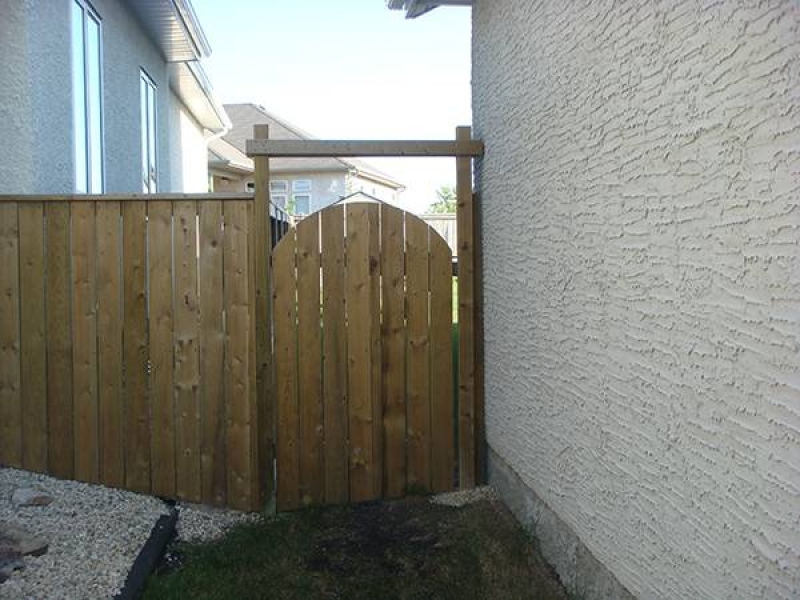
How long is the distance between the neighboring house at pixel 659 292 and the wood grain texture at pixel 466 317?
76 centimetres

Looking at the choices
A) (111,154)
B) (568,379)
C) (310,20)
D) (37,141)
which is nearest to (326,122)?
(310,20)

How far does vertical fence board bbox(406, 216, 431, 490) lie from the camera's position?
497 cm

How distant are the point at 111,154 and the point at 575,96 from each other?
5.30 metres

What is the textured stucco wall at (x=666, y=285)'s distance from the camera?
1.83 m

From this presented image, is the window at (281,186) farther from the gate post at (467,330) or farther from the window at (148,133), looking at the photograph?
the gate post at (467,330)

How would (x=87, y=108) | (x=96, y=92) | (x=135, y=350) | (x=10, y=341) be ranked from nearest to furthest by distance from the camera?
(x=10, y=341)
(x=135, y=350)
(x=87, y=108)
(x=96, y=92)

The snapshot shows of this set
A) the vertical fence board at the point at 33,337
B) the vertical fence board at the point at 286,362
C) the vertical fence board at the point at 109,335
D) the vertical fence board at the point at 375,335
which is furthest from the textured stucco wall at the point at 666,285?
the vertical fence board at the point at 33,337

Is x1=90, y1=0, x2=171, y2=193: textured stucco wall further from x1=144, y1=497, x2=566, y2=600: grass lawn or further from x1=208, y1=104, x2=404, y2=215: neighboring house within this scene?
x1=208, y1=104, x2=404, y2=215: neighboring house

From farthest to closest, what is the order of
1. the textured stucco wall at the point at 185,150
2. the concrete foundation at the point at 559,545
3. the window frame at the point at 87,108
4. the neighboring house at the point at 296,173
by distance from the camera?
the neighboring house at the point at 296,173 < the textured stucco wall at the point at 185,150 < the window frame at the point at 87,108 < the concrete foundation at the point at 559,545

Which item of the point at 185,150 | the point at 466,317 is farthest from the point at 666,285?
the point at 185,150

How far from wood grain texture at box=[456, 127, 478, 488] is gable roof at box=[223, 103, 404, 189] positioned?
56.5ft

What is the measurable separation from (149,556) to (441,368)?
2136 mm

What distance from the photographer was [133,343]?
4633 mm

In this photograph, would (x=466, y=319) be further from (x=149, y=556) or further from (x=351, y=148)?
(x=149, y=556)
